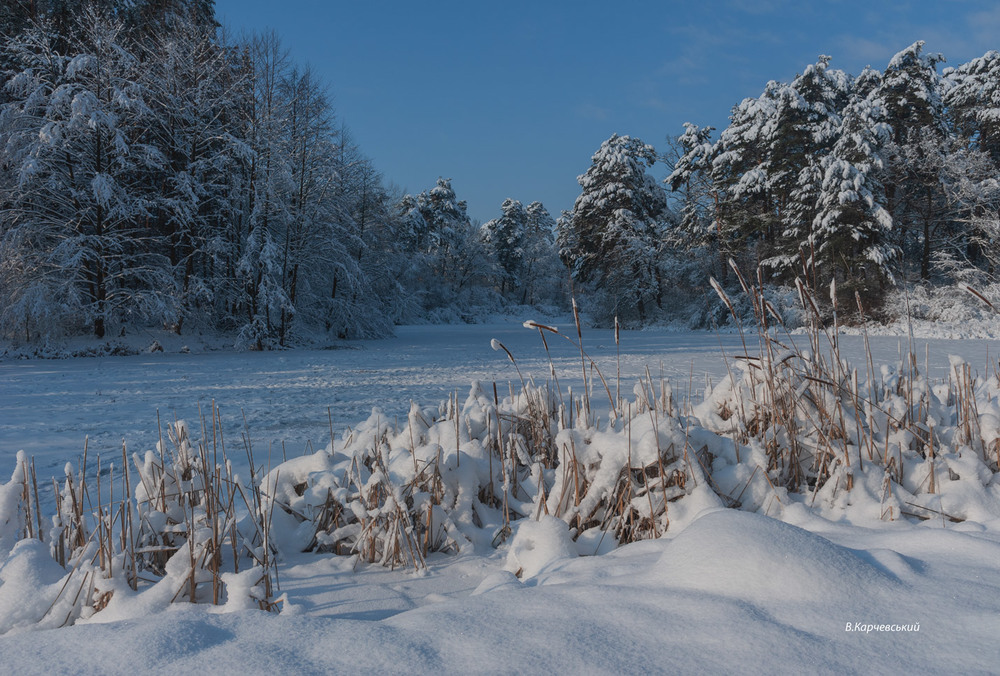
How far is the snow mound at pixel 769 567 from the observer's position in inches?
48.1

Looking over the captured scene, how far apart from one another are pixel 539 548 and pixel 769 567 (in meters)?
0.76

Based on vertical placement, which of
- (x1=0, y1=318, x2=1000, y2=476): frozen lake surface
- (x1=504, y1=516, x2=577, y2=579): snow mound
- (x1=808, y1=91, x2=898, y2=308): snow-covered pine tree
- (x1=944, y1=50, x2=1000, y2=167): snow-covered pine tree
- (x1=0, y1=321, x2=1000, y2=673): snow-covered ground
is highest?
(x1=944, y1=50, x2=1000, y2=167): snow-covered pine tree

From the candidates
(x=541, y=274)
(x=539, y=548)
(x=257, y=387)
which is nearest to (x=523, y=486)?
(x=539, y=548)

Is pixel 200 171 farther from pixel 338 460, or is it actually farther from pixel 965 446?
pixel 965 446

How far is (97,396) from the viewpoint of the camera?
22.9 feet

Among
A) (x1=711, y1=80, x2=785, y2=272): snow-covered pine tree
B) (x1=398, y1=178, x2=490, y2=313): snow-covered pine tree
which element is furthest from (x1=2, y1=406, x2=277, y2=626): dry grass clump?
(x1=398, y1=178, x2=490, y2=313): snow-covered pine tree

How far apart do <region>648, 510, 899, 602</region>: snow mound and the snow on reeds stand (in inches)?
21.2

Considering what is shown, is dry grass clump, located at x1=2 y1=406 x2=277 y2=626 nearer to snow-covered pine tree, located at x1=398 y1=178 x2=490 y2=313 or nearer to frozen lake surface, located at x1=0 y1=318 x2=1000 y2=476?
frozen lake surface, located at x1=0 y1=318 x2=1000 y2=476

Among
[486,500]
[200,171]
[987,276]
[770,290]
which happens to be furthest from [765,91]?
[486,500]

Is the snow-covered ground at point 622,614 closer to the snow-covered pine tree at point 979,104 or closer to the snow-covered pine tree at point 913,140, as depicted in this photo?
the snow-covered pine tree at point 913,140

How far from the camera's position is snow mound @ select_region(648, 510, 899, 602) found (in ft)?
4.01

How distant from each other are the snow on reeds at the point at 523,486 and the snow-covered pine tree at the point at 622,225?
77.4 feet

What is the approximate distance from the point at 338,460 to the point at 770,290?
22.5 m

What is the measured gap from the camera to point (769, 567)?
49.6 inches
